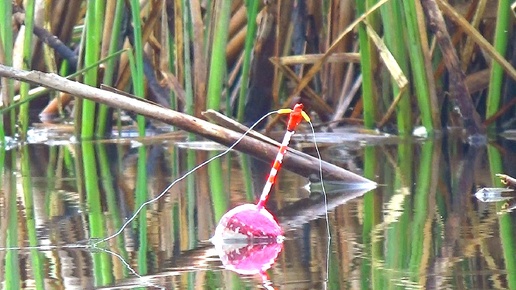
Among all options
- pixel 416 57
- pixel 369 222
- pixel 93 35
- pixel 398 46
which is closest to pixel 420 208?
pixel 369 222

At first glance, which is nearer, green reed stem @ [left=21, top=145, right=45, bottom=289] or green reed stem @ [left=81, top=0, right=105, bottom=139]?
green reed stem @ [left=21, top=145, right=45, bottom=289]

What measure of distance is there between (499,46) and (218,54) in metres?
1.08

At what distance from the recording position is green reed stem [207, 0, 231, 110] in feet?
14.0

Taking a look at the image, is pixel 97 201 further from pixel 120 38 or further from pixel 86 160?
pixel 120 38

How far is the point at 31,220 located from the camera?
103 inches

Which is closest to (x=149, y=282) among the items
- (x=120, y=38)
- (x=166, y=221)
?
(x=166, y=221)

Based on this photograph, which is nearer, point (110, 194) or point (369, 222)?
point (369, 222)

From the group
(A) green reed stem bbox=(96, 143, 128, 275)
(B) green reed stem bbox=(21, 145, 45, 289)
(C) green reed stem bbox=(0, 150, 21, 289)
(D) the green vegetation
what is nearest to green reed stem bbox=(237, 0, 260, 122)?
(D) the green vegetation

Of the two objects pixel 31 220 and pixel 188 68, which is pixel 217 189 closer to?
pixel 31 220

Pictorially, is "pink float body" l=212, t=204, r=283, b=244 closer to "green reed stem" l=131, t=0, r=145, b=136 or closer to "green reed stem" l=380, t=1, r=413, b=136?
"green reed stem" l=131, t=0, r=145, b=136

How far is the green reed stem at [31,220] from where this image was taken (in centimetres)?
191

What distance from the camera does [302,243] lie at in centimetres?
220

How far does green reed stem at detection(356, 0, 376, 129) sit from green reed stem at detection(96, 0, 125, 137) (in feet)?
3.05

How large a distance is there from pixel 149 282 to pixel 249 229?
0.46 m
